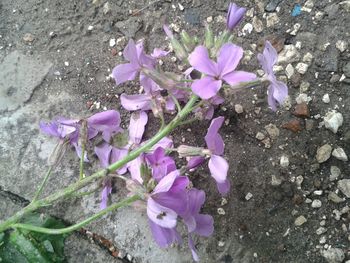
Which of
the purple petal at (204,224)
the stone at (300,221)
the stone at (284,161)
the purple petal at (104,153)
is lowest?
the stone at (300,221)

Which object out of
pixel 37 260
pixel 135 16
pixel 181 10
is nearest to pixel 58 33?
pixel 135 16

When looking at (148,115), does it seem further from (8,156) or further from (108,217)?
(8,156)

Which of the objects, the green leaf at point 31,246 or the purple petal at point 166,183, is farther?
the green leaf at point 31,246

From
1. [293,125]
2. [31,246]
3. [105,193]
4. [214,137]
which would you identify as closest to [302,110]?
[293,125]

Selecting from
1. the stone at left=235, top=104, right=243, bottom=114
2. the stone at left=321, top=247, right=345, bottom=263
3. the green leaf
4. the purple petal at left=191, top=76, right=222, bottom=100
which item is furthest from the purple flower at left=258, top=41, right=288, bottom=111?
the green leaf

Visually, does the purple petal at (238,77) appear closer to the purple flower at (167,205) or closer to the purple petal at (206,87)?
the purple petal at (206,87)

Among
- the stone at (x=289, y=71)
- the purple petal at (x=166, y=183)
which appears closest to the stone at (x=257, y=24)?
the stone at (x=289, y=71)
